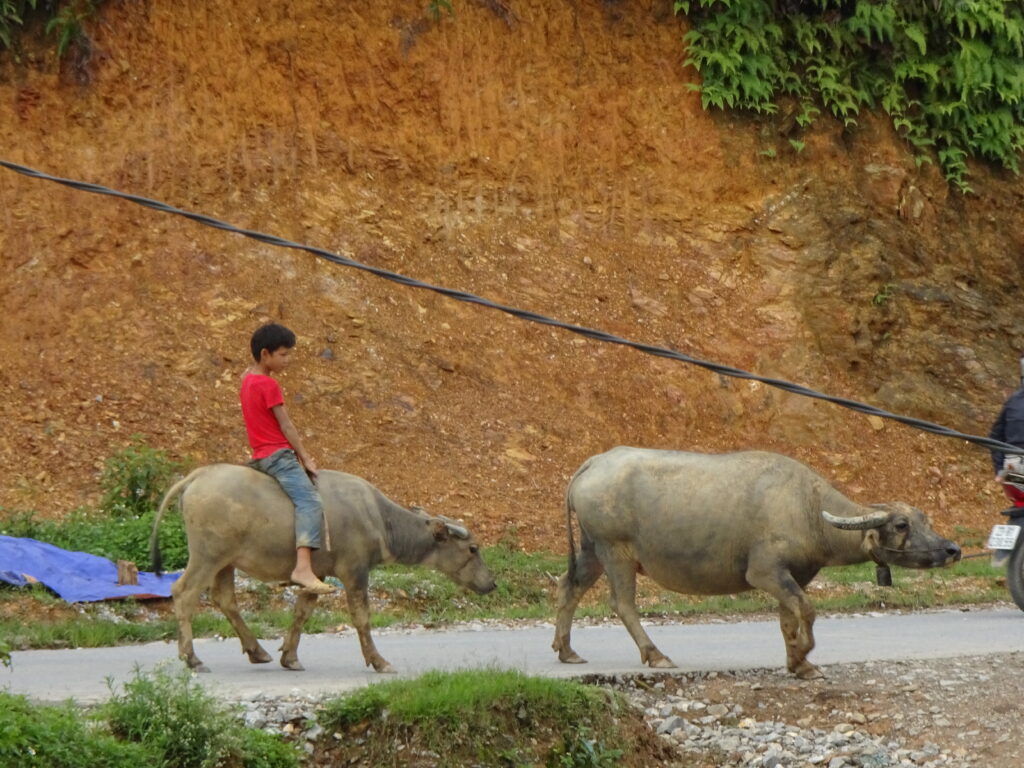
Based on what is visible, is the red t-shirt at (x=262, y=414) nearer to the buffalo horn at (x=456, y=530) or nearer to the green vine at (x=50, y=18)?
the buffalo horn at (x=456, y=530)

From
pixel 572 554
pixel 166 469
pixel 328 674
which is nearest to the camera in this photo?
pixel 328 674

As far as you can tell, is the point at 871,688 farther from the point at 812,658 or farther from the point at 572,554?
the point at 572,554

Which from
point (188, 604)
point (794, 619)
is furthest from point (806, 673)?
point (188, 604)

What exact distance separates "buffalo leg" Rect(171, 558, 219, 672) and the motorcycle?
7043 millimetres

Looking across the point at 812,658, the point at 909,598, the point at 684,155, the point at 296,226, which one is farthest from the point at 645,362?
the point at 812,658

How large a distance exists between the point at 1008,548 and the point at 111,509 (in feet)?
30.0

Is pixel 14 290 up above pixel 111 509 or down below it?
above

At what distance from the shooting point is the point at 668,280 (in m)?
22.7

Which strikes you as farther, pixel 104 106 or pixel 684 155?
pixel 684 155

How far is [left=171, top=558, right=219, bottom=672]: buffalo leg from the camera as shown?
34.7 feet

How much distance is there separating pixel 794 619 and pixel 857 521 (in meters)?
0.81

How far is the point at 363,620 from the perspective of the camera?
1091 centimetres

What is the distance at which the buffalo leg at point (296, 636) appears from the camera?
35.6 ft

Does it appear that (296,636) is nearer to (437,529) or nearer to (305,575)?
(305,575)
